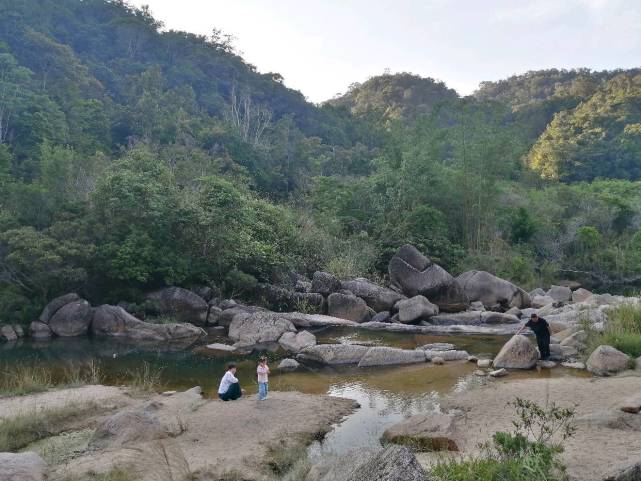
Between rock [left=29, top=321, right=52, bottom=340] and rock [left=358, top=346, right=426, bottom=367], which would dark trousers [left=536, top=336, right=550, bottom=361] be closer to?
rock [left=358, top=346, right=426, bottom=367]

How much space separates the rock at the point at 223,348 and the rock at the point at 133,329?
1.58 metres

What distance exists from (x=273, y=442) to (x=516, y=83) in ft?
345

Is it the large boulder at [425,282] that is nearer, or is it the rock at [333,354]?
the rock at [333,354]

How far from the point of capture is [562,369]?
14773 millimetres

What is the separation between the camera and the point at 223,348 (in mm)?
19234

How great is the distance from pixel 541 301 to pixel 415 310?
7467 mm

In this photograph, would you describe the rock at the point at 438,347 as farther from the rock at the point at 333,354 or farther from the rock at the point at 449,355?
the rock at the point at 333,354

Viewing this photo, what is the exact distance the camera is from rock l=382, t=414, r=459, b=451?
378 inches

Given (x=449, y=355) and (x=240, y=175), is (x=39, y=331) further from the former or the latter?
(x=240, y=175)

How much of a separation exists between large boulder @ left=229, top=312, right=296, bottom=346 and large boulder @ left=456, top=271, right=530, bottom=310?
33.0 ft

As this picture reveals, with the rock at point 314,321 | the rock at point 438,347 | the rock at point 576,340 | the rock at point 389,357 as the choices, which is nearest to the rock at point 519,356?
the rock at point 576,340

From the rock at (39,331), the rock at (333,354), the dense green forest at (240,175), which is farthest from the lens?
the dense green forest at (240,175)

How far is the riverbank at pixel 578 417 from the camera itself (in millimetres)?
8208

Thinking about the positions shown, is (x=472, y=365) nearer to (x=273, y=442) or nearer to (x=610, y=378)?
(x=610, y=378)
